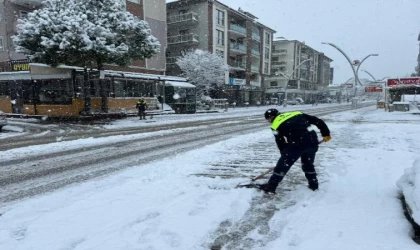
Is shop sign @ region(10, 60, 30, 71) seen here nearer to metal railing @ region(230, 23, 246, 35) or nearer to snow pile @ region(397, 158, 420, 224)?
snow pile @ region(397, 158, 420, 224)

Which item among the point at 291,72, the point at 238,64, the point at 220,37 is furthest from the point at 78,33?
the point at 291,72

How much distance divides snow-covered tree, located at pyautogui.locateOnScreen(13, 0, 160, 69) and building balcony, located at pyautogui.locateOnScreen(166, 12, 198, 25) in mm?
19833

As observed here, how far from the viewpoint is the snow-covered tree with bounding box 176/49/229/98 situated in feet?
113

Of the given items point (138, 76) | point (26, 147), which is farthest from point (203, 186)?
point (138, 76)

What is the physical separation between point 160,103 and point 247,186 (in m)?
23.5

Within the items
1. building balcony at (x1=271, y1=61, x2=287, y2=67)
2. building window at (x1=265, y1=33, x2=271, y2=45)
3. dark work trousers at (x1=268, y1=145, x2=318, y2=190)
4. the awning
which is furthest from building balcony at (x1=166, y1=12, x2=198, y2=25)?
dark work trousers at (x1=268, y1=145, x2=318, y2=190)

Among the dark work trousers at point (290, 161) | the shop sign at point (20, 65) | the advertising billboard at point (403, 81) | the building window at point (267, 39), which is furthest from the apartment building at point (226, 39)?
the dark work trousers at point (290, 161)

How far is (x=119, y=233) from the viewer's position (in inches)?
133

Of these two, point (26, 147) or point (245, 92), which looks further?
point (245, 92)

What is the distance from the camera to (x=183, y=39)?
40000 millimetres

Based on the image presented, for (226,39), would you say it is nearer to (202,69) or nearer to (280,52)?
(202,69)

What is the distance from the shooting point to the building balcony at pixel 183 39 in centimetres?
3903

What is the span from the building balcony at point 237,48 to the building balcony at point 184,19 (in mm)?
7320

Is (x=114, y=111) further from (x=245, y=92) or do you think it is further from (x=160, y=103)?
(x=245, y=92)
